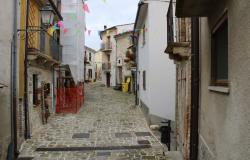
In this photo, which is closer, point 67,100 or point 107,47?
point 67,100

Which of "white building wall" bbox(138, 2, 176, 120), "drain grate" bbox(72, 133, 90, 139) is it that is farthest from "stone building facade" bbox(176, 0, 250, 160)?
"white building wall" bbox(138, 2, 176, 120)

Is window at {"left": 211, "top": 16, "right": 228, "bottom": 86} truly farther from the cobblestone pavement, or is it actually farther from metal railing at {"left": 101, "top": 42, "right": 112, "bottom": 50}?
metal railing at {"left": 101, "top": 42, "right": 112, "bottom": 50}

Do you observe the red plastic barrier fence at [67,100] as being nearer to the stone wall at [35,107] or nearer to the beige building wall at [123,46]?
the stone wall at [35,107]

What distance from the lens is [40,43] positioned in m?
11.4

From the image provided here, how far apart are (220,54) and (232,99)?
1.04m

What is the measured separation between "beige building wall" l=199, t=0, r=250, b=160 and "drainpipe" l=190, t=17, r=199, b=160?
0.57 m

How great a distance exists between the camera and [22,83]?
971 centimetres

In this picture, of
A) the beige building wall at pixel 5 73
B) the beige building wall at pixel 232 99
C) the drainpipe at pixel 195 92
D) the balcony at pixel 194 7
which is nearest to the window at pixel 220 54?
the beige building wall at pixel 232 99

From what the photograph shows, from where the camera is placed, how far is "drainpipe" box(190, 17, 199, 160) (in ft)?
16.8

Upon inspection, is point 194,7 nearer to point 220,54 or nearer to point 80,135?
point 220,54

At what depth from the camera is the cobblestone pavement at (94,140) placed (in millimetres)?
8389

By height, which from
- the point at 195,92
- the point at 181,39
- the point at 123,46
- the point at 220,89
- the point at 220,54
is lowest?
the point at 195,92

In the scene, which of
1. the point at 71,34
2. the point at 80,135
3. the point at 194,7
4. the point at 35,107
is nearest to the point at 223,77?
the point at 194,7

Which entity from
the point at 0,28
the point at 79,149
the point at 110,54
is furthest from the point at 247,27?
the point at 110,54
